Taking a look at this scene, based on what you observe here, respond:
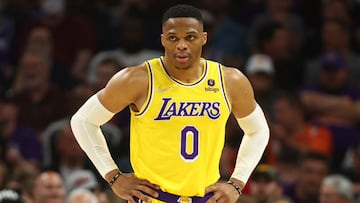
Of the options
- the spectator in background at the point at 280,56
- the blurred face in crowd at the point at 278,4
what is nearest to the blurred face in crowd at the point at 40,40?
the spectator in background at the point at 280,56

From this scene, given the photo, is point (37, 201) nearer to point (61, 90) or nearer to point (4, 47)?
point (61, 90)

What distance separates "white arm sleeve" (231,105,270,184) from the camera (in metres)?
5.58

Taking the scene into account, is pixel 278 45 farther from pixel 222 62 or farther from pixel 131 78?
pixel 131 78

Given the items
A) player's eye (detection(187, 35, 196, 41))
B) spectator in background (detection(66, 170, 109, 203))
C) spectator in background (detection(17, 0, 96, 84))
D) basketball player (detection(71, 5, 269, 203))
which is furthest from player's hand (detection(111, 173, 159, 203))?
spectator in background (detection(17, 0, 96, 84))

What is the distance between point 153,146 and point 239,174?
57 centimetres

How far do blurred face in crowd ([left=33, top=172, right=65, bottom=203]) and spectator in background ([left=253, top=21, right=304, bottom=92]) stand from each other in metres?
2.97

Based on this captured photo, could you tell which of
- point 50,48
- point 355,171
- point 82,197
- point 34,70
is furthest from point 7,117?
point 355,171

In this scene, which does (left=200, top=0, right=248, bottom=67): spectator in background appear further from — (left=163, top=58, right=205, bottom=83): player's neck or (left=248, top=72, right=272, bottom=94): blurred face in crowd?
(left=163, top=58, right=205, bottom=83): player's neck

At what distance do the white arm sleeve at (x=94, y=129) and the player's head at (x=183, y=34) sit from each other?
0.51 metres

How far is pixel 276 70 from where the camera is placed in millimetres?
9766

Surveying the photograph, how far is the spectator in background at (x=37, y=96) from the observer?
30.4 feet

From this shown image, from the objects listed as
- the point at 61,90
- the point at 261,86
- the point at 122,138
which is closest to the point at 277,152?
the point at 261,86

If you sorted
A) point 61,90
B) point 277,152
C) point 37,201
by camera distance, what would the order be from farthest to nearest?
point 61,90
point 277,152
point 37,201

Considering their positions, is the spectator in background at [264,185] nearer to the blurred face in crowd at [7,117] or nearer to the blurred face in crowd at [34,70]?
the blurred face in crowd at [7,117]
